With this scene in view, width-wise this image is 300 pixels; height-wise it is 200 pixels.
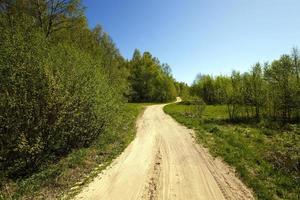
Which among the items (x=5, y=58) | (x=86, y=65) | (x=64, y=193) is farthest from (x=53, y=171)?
(x=86, y=65)

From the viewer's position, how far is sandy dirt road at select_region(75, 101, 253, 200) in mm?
6379

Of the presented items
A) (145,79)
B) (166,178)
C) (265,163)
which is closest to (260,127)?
(265,163)

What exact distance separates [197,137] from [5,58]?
36.3 feet

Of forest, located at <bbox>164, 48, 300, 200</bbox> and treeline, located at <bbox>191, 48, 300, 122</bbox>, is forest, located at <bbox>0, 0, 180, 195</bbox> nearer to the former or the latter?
forest, located at <bbox>164, 48, 300, 200</bbox>

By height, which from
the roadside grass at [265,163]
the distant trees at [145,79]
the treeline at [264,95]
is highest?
the distant trees at [145,79]

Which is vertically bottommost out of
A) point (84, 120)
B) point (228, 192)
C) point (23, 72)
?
point (228, 192)

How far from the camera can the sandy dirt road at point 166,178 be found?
6379 millimetres

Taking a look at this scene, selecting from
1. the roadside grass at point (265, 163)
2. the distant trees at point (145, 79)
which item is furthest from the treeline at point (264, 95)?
the distant trees at point (145, 79)

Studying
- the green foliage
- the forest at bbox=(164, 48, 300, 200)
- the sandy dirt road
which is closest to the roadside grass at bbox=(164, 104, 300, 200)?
the forest at bbox=(164, 48, 300, 200)

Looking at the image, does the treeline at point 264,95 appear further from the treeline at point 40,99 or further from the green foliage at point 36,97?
the green foliage at point 36,97

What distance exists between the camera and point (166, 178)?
752cm

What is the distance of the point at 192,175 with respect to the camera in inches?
305

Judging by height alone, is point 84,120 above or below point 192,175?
above

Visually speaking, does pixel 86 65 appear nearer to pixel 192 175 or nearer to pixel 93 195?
pixel 93 195
